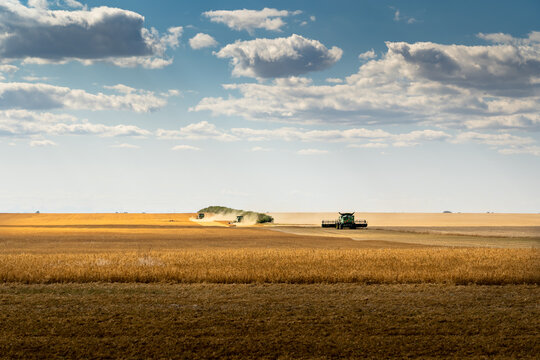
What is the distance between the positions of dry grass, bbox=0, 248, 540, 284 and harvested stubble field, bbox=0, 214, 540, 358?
2.9 inches

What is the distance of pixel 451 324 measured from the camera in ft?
57.7

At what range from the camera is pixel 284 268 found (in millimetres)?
30812

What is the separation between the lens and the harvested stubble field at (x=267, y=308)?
15000mm

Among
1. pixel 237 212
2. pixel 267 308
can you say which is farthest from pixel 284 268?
pixel 237 212

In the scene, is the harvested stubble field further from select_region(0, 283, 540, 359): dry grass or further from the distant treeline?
the distant treeline

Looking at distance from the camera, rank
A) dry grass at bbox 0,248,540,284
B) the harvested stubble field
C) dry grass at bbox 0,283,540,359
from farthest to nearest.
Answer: dry grass at bbox 0,248,540,284, the harvested stubble field, dry grass at bbox 0,283,540,359

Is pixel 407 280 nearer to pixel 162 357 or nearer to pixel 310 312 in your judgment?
pixel 310 312

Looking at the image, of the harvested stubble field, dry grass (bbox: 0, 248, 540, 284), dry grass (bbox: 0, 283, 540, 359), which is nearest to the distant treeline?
dry grass (bbox: 0, 248, 540, 284)

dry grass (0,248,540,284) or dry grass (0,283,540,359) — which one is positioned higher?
dry grass (0,248,540,284)

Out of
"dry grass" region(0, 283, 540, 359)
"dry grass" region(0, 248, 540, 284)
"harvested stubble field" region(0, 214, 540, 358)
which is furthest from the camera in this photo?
"dry grass" region(0, 248, 540, 284)

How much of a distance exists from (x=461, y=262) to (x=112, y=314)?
73.5ft

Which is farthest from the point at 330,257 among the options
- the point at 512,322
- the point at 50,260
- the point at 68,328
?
the point at 68,328

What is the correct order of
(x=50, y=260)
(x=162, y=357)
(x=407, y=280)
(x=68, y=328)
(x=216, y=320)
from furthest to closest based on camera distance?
(x=50, y=260)
(x=407, y=280)
(x=216, y=320)
(x=68, y=328)
(x=162, y=357)

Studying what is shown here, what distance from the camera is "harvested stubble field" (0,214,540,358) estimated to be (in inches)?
591
